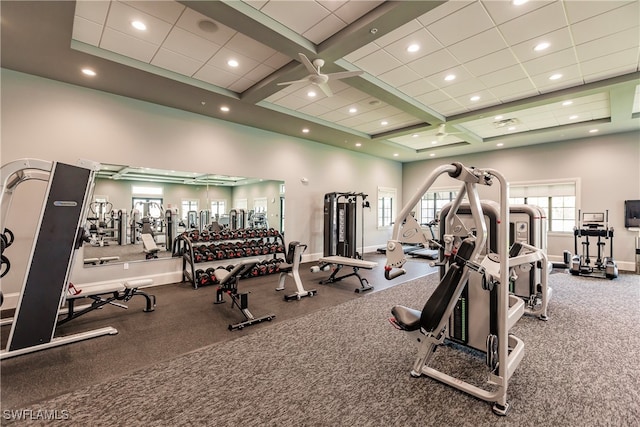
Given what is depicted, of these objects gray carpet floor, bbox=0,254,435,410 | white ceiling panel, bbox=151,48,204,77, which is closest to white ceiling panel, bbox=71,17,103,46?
white ceiling panel, bbox=151,48,204,77

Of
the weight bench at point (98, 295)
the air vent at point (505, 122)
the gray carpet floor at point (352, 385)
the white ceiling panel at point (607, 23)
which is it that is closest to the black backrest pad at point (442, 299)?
the gray carpet floor at point (352, 385)

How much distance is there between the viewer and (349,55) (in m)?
3.73

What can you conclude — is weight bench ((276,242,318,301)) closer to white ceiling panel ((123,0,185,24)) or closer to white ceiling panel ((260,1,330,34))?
white ceiling panel ((260,1,330,34))

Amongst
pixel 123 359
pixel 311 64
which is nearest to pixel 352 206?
pixel 311 64

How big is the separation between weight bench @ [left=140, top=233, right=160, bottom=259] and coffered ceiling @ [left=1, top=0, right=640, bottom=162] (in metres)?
2.42

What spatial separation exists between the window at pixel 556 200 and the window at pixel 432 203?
2.24m

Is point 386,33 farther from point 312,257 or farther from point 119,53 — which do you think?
point 312,257

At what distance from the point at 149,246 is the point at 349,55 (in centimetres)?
461

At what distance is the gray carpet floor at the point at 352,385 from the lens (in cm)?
184

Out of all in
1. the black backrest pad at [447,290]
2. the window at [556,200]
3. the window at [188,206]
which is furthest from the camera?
the window at [556,200]

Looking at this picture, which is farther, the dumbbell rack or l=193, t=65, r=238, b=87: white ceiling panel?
the dumbbell rack

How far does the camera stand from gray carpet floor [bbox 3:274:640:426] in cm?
184

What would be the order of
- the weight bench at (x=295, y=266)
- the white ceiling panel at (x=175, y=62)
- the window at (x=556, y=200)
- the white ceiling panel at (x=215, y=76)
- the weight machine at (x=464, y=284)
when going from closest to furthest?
1. the weight machine at (x=464, y=284)
2. the white ceiling panel at (x=175, y=62)
3. the white ceiling panel at (x=215, y=76)
4. the weight bench at (x=295, y=266)
5. the window at (x=556, y=200)

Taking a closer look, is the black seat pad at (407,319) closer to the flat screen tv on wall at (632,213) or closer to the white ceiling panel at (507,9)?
the white ceiling panel at (507,9)
